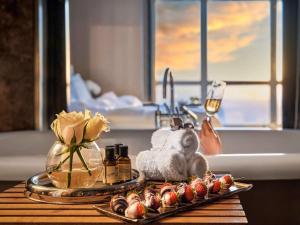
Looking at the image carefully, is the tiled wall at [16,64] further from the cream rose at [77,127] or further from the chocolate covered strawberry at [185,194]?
the chocolate covered strawberry at [185,194]

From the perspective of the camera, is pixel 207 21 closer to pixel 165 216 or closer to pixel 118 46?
pixel 118 46

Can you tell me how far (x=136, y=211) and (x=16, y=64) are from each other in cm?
204

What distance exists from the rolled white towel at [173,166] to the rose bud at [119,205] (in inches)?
12.4

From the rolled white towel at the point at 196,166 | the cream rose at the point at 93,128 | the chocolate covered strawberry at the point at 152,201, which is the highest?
the cream rose at the point at 93,128

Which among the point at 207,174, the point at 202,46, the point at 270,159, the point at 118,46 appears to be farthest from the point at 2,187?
the point at 202,46

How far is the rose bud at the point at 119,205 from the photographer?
106 cm

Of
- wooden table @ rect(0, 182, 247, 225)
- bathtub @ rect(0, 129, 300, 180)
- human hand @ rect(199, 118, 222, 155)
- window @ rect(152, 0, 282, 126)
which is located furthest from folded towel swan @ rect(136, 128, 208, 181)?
window @ rect(152, 0, 282, 126)

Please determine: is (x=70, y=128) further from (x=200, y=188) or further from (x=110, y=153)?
(x=200, y=188)

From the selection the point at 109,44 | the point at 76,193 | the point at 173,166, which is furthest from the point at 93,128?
the point at 109,44

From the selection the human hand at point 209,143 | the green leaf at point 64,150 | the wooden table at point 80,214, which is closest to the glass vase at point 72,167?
the green leaf at point 64,150

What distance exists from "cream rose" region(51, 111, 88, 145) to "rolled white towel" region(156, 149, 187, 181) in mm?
298

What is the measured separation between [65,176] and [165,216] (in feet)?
1.19

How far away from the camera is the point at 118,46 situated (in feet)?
19.8

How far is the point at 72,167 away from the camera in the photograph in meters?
1.28
